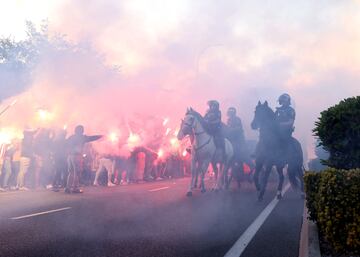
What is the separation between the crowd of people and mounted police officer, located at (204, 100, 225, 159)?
11.2 ft

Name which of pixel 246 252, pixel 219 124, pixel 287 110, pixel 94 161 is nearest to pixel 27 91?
pixel 94 161

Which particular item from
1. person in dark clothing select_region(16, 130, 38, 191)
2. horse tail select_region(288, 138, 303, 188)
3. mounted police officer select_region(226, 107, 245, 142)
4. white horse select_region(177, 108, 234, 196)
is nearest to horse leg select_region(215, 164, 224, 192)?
white horse select_region(177, 108, 234, 196)

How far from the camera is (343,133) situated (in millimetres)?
6098

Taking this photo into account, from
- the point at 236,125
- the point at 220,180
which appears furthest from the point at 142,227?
the point at 236,125

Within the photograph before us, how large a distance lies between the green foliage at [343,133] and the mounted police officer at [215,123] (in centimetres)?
719

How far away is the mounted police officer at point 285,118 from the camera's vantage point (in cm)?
1185

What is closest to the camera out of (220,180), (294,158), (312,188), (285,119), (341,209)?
(341,209)

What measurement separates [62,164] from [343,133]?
10.5 m

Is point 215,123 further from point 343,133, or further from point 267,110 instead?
point 343,133

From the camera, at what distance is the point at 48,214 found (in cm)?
787

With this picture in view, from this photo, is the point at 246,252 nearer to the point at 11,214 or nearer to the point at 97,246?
Answer: the point at 97,246

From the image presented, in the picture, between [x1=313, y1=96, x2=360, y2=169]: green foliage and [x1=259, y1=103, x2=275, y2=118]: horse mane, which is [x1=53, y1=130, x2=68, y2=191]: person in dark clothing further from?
[x1=313, y1=96, x2=360, y2=169]: green foliage

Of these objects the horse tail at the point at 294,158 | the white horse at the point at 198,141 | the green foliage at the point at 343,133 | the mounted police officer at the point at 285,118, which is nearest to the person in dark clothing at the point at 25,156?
the white horse at the point at 198,141

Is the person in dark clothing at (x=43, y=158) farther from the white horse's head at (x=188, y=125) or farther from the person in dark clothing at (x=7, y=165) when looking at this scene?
the white horse's head at (x=188, y=125)
